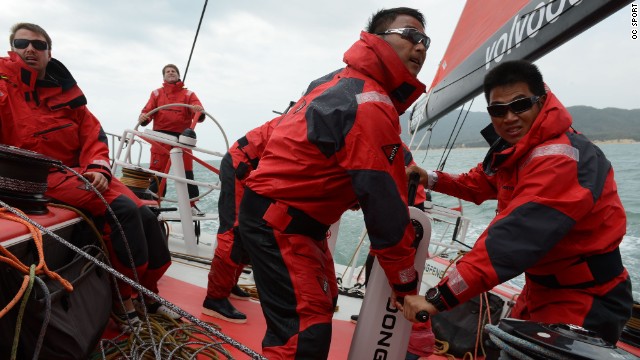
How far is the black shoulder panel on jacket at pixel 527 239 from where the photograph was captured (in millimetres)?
1521

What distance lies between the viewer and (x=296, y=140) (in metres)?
1.65

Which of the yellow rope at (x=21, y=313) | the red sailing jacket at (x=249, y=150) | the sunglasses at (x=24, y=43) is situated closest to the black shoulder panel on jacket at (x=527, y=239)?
the yellow rope at (x=21, y=313)

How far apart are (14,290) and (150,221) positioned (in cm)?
125

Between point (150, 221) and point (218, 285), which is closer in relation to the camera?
point (150, 221)

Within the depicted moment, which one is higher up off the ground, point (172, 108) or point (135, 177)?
point (172, 108)

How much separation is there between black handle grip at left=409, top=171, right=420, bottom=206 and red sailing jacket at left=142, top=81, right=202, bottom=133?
4.96 m

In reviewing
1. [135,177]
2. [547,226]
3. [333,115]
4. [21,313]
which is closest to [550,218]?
[547,226]

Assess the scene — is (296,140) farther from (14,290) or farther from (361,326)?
(14,290)

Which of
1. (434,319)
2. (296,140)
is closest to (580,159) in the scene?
(296,140)

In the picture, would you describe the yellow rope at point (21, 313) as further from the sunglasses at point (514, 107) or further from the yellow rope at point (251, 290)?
the yellow rope at point (251, 290)

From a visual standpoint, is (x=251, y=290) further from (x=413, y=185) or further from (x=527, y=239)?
(x=527, y=239)

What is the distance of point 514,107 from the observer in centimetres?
179

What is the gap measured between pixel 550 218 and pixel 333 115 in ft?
2.69

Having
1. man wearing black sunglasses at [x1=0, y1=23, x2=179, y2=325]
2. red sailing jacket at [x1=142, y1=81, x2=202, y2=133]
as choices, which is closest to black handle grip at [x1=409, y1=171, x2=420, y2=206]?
man wearing black sunglasses at [x1=0, y1=23, x2=179, y2=325]
